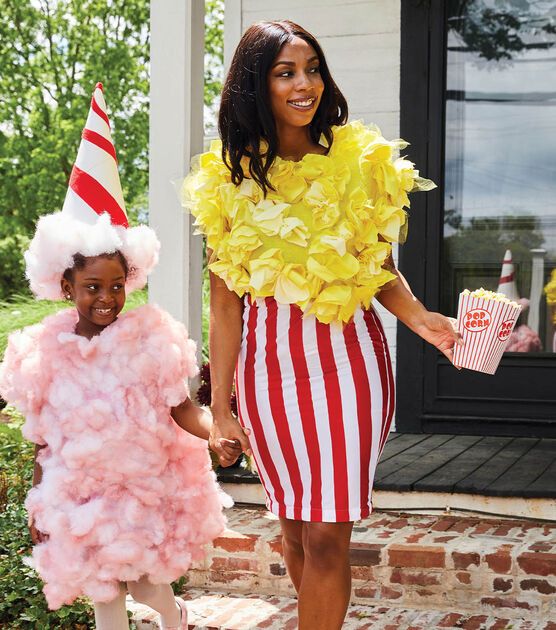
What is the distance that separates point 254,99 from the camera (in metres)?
2.71

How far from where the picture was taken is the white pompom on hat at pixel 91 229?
2.91 m

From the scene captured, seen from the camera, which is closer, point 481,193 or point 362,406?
point 362,406

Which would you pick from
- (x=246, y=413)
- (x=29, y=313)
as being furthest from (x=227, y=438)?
(x=29, y=313)

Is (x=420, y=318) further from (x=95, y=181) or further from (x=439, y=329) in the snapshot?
(x=95, y=181)

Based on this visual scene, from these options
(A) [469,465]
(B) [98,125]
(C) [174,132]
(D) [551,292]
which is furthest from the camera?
(D) [551,292]

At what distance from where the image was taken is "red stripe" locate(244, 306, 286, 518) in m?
2.76

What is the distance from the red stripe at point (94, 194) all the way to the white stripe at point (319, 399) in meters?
0.75

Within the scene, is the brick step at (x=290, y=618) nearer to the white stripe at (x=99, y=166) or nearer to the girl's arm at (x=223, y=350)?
the girl's arm at (x=223, y=350)

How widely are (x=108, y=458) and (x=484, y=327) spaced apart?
3.62 ft

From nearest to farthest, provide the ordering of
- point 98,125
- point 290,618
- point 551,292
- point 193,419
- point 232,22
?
point 193,419 < point 98,125 < point 290,618 < point 551,292 < point 232,22

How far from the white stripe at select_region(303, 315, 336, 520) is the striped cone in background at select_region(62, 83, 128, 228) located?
2.45 ft

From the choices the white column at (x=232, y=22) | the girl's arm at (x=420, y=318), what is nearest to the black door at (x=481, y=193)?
the white column at (x=232, y=22)

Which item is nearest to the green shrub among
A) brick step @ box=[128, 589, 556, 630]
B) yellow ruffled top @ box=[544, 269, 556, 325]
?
yellow ruffled top @ box=[544, 269, 556, 325]

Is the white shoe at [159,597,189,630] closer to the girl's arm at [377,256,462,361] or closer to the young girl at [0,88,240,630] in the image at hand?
the young girl at [0,88,240,630]
